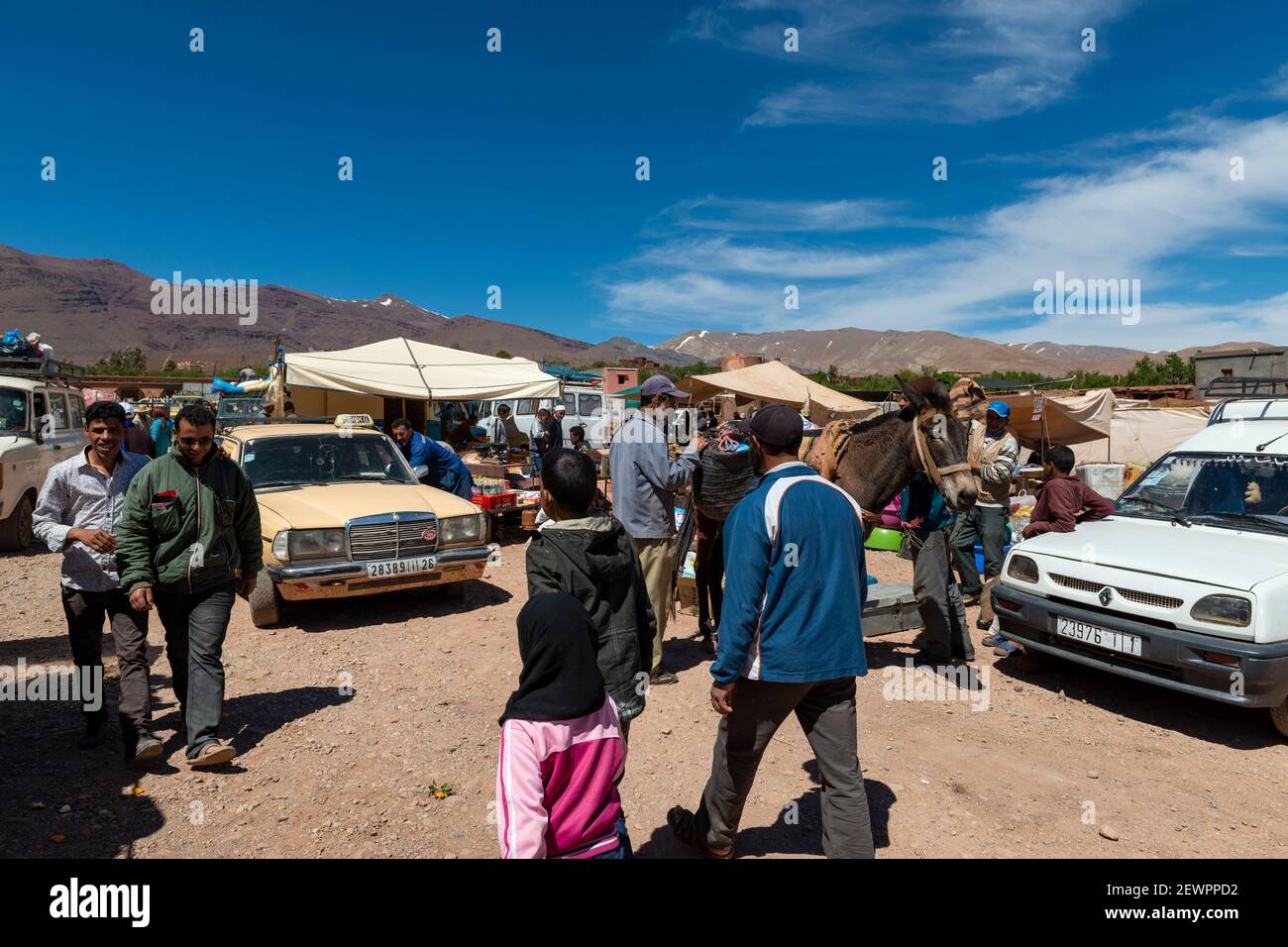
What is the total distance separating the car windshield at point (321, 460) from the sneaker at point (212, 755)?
3706 millimetres

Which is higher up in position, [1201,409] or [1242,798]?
[1201,409]

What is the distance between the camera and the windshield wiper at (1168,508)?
220 inches

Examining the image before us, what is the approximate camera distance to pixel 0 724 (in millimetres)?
4613

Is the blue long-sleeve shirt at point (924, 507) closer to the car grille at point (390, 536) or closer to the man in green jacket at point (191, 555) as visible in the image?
the car grille at point (390, 536)

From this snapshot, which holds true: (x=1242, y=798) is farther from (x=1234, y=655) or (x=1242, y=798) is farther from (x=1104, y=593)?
(x=1104, y=593)

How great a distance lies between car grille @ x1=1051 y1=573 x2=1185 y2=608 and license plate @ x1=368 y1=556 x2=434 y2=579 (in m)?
5.34

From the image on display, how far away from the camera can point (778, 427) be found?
2.88 metres

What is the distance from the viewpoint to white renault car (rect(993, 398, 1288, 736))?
4375 mm

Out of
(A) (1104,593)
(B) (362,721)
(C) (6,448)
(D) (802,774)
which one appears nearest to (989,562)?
(A) (1104,593)

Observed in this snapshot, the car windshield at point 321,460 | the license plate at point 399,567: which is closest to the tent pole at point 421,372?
the car windshield at point 321,460

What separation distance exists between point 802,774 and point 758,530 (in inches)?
88.5

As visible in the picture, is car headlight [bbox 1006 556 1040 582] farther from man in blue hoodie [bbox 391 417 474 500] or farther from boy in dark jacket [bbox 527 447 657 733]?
man in blue hoodie [bbox 391 417 474 500]

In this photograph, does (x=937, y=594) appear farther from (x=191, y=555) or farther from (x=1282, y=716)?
(x=191, y=555)

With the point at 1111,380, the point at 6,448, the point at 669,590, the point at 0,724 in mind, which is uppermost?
the point at 1111,380
